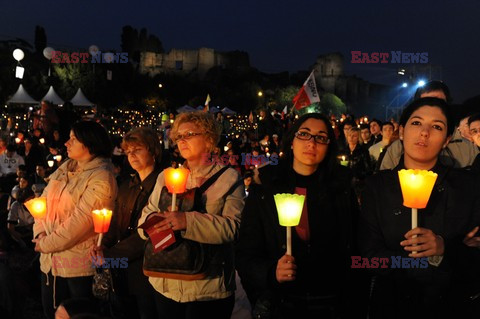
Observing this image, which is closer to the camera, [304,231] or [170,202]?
[304,231]

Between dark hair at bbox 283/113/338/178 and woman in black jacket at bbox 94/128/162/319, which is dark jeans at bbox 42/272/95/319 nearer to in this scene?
woman in black jacket at bbox 94/128/162/319

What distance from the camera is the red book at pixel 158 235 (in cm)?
295

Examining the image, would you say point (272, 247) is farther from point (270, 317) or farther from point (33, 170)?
point (33, 170)

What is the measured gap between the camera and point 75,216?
12.8 ft

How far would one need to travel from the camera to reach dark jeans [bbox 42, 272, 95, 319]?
3885 millimetres

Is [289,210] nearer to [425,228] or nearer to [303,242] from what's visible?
[303,242]

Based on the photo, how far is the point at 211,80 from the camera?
8962 cm

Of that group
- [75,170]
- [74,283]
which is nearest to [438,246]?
[74,283]

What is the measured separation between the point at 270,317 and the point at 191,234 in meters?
0.72

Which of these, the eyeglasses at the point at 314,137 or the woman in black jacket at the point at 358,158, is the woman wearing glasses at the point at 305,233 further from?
the woman in black jacket at the point at 358,158

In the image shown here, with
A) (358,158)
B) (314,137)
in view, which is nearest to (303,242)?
(314,137)

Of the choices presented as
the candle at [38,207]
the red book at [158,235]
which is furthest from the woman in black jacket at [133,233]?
the red book at [158,235]

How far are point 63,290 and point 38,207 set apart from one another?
69cm

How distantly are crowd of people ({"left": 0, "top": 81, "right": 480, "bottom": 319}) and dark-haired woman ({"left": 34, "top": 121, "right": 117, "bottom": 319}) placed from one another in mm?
10
